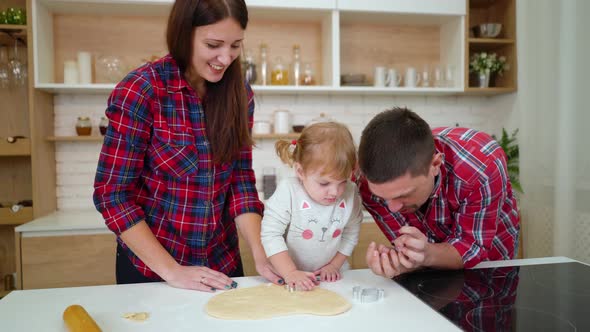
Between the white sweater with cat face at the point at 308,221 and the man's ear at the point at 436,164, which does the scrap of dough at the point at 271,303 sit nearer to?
the white sweater with cat face at the point at 308,221

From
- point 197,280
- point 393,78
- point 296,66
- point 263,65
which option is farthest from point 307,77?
point 197,280

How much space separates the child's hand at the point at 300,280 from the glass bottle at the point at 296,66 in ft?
6.82

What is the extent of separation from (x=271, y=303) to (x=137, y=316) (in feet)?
0.93

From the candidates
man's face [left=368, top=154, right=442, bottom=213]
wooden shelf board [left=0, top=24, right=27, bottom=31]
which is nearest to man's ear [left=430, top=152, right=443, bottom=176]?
man's face [left=368, top=154, right=442, bottom=213]

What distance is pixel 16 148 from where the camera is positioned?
279cm

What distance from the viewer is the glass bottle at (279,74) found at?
3104mm

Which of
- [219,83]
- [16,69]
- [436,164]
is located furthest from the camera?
[16,69]

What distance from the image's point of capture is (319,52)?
132 inches

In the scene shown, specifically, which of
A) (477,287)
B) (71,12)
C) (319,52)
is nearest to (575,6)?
(319,52)

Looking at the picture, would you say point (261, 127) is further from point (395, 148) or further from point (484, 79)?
point (395, 148)

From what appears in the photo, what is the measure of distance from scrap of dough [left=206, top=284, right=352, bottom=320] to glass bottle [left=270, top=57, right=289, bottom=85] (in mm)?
2136

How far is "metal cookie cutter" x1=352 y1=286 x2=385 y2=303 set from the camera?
3.43 ft

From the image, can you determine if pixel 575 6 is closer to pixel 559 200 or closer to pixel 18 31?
pixel 559 200

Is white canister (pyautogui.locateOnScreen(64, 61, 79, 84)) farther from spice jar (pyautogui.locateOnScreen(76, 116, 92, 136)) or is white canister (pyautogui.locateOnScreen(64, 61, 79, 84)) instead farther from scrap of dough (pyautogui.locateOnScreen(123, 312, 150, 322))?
scrap of dough (pyautogui.locateOnScreen(123, 312, 150, 322))
